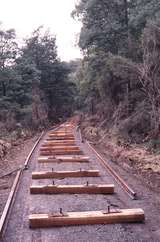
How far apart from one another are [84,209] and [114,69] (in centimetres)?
1506

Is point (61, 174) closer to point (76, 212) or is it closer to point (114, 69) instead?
point (76, 212)

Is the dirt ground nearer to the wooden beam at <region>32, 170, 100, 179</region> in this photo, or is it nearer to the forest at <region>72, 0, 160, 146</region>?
the wooden beam at <region>32, 170, 100, 179</region>

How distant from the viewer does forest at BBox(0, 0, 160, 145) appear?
1980 centimetres

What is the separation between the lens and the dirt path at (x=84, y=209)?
7.55 m

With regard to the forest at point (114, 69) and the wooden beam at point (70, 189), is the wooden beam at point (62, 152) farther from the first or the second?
the wooden beam at point (70, 189)

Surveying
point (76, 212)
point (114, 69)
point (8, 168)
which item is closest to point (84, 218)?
point (76, 212)

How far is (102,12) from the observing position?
3036 cm

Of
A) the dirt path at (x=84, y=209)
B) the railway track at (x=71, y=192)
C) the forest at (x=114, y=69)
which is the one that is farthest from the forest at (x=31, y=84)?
the dirt path at (x=84, y=209)

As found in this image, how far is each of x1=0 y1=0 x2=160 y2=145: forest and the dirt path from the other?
7600 millimetres

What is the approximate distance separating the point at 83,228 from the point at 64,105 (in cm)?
5582

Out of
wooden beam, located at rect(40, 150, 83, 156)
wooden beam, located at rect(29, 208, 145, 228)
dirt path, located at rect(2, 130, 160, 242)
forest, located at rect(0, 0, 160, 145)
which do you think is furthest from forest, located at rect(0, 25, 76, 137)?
wooden beam, located at rect(29, 208, 145, 228)

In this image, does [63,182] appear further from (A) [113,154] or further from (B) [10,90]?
(B) [10,90]

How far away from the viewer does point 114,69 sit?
77.0 feet

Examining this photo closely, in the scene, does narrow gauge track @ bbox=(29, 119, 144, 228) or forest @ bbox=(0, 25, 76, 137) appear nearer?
narrow gauge track @ bbox=(29, 119, 144, 228)
